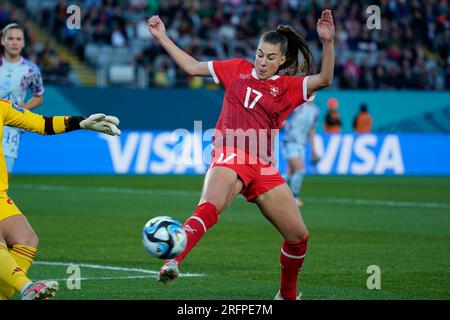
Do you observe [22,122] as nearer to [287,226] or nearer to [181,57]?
[181,57]

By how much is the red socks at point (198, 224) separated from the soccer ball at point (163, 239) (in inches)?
8.2

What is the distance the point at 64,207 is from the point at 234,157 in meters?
10.6

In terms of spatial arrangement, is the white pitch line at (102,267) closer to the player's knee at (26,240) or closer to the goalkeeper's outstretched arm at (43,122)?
the player's knee at (26,240)

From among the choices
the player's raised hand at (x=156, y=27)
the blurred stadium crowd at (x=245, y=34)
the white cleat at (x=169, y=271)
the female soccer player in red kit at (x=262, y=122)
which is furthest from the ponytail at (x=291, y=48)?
the blurred stadium crowd at (x=245, y=34)

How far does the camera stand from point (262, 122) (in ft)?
26.6

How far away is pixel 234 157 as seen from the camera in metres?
7.89

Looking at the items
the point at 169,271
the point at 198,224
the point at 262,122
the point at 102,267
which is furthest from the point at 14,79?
the point at 169,271

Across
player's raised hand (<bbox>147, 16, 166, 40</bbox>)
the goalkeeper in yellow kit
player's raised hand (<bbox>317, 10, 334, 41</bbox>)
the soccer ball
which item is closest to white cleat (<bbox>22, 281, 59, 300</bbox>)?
the goalkeeper in yellow kit

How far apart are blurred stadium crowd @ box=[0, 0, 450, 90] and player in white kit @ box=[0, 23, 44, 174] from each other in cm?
1546

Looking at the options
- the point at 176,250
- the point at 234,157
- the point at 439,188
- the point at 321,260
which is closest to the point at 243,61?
the point at 234,157

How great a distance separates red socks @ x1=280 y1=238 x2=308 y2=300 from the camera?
820cm

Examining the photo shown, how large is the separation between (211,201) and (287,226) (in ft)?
2.46

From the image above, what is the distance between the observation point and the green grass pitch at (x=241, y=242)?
9305mm
